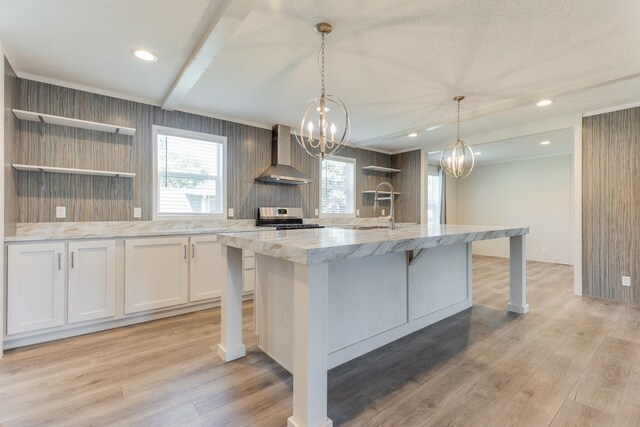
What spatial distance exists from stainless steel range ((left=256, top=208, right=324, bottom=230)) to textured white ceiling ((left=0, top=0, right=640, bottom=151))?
144cm

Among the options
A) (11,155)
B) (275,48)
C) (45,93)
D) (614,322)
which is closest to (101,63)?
(45,93)

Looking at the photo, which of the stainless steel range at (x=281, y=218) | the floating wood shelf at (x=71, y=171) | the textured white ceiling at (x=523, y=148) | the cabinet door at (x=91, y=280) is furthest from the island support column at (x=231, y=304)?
the textured white ceiling at (x=523, y=148)

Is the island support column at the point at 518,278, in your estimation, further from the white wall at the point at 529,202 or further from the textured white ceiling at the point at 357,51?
the white wall at the point at 529,202

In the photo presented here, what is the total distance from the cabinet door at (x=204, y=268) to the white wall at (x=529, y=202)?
6.36 m

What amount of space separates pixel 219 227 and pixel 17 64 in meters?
Answer: 2.33

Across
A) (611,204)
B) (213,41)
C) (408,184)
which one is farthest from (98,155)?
(611,204)

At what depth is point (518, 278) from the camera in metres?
3.15

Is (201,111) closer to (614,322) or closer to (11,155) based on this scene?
(11,155)

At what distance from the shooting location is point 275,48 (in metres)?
2.34

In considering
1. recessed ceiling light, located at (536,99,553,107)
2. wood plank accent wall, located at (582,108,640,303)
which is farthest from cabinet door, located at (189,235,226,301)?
wood plank accent wall, located at (582,108,640,303)

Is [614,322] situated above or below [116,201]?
below

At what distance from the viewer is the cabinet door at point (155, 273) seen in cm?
281

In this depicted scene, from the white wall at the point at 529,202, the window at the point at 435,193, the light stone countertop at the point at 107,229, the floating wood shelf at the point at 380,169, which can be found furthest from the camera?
the window at the point at 435,193

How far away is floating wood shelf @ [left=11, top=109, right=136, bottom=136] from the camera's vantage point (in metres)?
2.58
